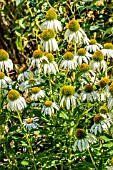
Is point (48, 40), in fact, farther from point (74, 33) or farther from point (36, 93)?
point (36, 93)

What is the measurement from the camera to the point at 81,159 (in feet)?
7.27

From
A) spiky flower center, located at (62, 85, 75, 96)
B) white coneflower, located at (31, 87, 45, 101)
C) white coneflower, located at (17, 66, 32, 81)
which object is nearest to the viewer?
spiky flower center, located at (62, 85, 75, 96)

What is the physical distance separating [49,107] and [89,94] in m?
0.20

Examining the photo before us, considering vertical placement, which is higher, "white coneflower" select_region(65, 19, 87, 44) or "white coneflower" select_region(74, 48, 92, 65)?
"white coneflower" select_region(65, 19, 87, 44)

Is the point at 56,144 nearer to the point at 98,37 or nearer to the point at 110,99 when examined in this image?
the point at 110,99

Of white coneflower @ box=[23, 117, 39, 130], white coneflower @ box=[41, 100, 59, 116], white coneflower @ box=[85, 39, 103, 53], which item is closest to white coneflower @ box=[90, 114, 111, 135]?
white coneflower @ box=[41, 100, 59, 116]

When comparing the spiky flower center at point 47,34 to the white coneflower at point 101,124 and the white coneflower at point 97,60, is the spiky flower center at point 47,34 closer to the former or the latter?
the white coneflower at point 97,60

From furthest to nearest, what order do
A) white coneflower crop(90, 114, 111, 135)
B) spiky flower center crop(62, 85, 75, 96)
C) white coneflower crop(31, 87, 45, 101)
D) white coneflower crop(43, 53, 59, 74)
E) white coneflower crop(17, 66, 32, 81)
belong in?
white coneflower crop(17, 66, 32, 81) < white coneflower crop(31, 87, 45, 101) < white coneflower crop(43, 53, 59, 74) < spiky flower center crop(62, 85, 75, 96) < white coneflower crop(90, 114, 111, 135)

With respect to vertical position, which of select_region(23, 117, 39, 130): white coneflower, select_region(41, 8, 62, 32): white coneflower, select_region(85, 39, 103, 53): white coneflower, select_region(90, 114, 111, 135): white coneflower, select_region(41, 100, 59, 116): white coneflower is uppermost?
select_region(41, 8, 62, 32): white coneflower

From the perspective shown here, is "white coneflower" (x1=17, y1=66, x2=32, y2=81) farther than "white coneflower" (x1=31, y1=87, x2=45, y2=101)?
Yes

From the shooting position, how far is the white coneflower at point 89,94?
1950 millimetres

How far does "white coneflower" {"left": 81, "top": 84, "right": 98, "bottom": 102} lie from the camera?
1950mm

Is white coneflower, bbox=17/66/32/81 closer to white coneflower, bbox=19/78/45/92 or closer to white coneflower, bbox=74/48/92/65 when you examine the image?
white coneflower, bbox=19/78/45/92

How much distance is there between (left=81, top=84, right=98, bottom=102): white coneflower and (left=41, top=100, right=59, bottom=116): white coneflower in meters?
0.14
